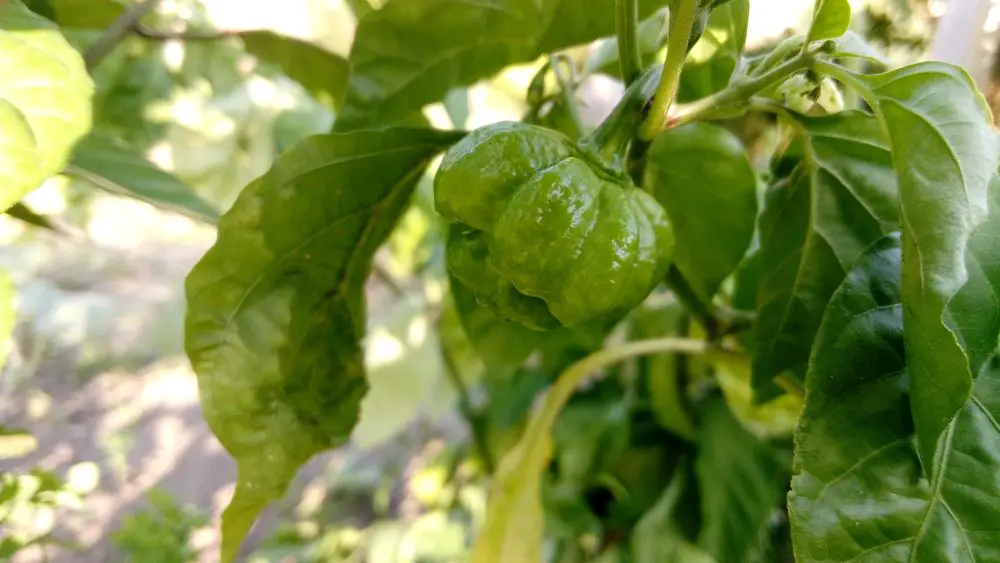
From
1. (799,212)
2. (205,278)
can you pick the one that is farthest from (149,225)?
(799,212)

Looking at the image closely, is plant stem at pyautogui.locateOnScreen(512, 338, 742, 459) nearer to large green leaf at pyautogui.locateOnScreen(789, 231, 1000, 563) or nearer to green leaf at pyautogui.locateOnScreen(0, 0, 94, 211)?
large green leaf at pyautogui.locateOnScreen(789, 231, 1000, 563)

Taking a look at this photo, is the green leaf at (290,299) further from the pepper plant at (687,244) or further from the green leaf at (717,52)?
the green leaf at (717,52)

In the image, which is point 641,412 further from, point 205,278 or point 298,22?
point 298,22

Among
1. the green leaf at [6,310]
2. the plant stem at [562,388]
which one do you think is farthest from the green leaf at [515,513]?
the green leaf at [6,310]

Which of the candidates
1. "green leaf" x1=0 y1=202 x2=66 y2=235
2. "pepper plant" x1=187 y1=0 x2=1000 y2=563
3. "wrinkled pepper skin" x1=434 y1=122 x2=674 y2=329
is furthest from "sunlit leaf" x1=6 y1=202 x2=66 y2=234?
"wrinkled pepper skin" x1=434 y1=122 x2=674 y2=329

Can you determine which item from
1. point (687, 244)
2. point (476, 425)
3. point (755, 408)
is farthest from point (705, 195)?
point (476, 425)
